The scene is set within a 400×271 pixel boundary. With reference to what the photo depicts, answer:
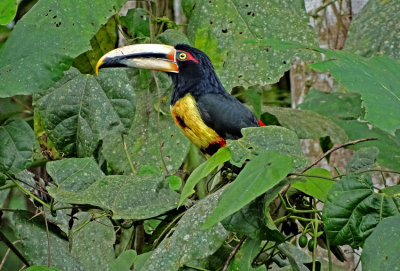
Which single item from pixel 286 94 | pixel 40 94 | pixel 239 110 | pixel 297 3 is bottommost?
pixel 286 94

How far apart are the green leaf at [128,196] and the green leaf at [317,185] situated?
1.12ft

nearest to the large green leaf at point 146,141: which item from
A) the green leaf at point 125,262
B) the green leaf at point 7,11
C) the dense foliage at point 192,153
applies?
the dense foliage at point 192,153

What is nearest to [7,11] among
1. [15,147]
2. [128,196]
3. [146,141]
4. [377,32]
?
[15,147]

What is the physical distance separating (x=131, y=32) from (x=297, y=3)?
0.68 metres

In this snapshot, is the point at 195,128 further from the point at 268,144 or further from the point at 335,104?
the point at 268,144

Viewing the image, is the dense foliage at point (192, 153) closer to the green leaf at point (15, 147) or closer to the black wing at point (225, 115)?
the green leaf at point (15, 147)

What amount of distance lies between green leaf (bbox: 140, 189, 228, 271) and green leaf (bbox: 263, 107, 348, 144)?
127cm

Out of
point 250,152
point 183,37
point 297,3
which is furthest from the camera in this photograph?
point 183,37

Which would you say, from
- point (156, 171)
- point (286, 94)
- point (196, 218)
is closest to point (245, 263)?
point (196, 218)

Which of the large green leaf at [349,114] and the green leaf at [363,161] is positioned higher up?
the green leaf at [363,161]

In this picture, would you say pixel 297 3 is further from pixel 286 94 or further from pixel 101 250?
pixel 286 94

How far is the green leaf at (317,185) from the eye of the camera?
1604 mm

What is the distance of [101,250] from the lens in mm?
2072

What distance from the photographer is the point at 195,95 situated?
9.45 feet
